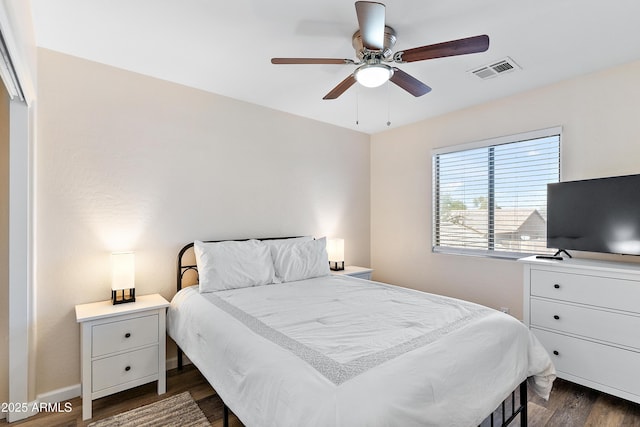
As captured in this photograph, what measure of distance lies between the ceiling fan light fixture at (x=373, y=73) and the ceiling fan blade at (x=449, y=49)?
3.7 inches

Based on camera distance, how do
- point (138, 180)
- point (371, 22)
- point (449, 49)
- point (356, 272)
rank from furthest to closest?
point (356, 272), point (138, 180), point (449, 49), point (371, 22)

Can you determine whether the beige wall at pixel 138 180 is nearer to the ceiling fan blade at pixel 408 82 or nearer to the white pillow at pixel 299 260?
the white pillow at pixel 299 260

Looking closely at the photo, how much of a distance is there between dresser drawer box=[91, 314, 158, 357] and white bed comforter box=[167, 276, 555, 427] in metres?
0.19

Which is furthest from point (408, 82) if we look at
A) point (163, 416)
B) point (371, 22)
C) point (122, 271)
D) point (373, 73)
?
point (163, 416)

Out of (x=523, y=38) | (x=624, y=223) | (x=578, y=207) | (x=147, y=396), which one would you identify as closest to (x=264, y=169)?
(x=147, y=396)

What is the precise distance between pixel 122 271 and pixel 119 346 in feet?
1.78

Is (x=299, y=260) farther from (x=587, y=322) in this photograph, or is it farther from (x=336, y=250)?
(x=587, y=322)

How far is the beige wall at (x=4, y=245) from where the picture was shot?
2166mm

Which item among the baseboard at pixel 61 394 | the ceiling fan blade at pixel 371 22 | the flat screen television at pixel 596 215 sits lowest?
the baseboard at pixel 61 394

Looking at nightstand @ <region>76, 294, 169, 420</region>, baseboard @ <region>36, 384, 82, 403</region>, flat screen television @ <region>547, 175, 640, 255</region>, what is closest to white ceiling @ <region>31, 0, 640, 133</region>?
flat screen television @ <region>547, 175, 640, 255</region>

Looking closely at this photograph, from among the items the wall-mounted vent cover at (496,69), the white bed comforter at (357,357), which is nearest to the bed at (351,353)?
the white bed comforter at (357,357)

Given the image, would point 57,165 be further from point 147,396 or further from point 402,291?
point 402,291

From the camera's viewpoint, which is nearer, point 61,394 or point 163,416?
point 163,416

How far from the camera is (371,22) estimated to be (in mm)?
1656
